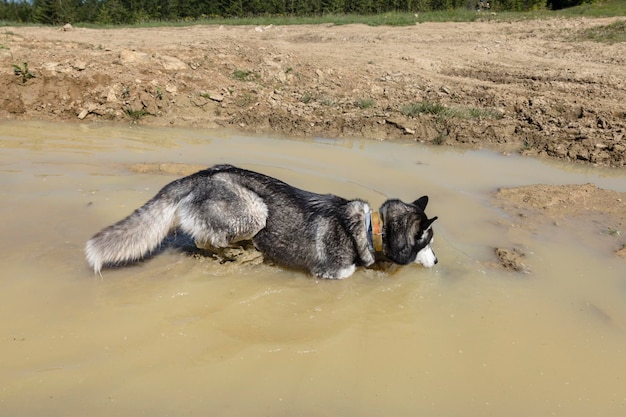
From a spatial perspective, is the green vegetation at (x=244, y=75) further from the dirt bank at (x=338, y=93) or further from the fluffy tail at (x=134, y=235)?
the fluffy tail at (x=134, y=235)

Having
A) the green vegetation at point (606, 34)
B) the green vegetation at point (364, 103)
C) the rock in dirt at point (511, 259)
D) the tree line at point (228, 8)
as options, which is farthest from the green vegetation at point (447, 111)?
the tree line at point (228, 8)

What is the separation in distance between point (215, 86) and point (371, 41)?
39.8 ft

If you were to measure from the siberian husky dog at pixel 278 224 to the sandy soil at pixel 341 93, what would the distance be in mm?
3412

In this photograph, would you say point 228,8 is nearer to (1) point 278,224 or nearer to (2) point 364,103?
(2) point 364,103

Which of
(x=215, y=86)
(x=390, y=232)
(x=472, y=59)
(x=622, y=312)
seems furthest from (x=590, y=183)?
(x=472, y=59)

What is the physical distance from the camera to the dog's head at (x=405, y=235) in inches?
208

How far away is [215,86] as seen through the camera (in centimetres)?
1409

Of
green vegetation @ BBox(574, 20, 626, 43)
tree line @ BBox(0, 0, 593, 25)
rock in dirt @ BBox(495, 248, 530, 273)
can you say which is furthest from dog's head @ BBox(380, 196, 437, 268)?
tree line @ BBox(0, 0, 593, 25)

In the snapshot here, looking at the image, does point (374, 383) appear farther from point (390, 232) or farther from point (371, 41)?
point (371, 41)

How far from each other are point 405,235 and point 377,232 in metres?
0.32

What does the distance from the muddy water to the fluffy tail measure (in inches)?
11.8

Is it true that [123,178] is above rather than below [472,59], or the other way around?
below

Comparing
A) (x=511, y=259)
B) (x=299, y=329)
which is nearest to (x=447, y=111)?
(x=511, y=259)

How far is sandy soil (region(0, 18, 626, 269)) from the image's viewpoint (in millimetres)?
11555
